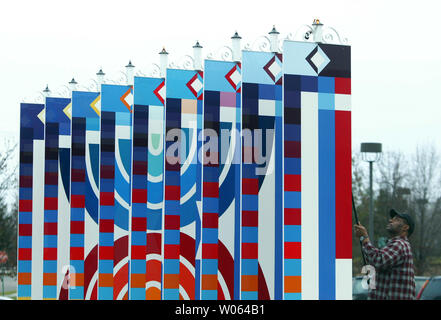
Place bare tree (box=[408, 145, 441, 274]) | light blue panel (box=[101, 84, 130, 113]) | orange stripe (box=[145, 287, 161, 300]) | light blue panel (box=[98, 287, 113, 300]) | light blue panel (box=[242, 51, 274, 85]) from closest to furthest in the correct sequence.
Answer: light blue panel (box=[242, 51, 274, 85]) < orange stripe (box=[145, 287, 161, 300]) < light blue panel (box=[101, 84, 130, 113]) < light blue panel (box=[98, 287, 113, 300]) < bare tree (box=[408, 145, 441, 274])

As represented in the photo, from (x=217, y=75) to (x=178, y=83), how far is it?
4.09 feet

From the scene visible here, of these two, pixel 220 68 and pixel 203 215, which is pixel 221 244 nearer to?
pixel 203 215

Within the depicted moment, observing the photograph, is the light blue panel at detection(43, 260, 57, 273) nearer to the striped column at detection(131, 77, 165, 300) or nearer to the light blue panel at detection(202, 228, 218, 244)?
the striped column at detection(131, 77, 165, 300)

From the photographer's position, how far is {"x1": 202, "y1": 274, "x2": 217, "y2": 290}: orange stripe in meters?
11.6

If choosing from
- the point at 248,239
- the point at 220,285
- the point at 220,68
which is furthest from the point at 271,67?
the point at 220,285

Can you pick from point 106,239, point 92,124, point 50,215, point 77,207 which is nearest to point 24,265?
point 50,215

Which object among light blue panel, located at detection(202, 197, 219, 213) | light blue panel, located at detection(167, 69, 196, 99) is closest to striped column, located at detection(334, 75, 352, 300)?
light blue panel, located at detection(202, 197, 219, 213)

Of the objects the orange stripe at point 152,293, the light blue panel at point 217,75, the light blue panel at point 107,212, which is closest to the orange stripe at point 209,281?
the orange stripe at point 152,293

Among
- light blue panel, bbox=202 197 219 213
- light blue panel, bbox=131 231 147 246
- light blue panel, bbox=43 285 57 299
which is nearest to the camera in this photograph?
light blue panel, bbox=202 197 219 213

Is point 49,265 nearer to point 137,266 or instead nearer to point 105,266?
point 105,266

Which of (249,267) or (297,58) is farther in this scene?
(249,267)

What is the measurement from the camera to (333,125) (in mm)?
8883

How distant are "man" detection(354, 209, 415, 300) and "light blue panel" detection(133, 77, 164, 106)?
23.5ft

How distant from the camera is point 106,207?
14.3 m
